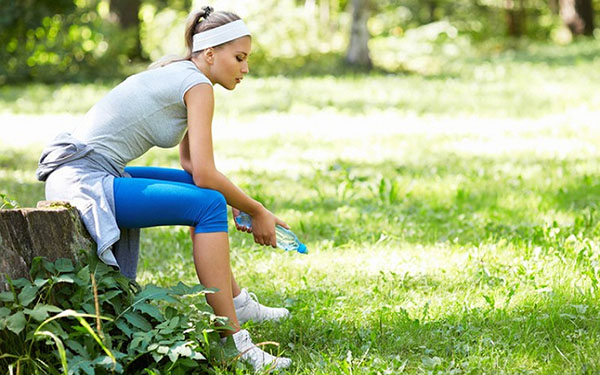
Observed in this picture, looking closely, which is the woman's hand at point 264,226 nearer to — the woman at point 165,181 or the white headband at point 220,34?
the woman at point 165,181

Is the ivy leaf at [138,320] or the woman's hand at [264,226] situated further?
the woman's hand at [264,226]

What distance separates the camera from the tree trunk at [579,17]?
80.7 feet

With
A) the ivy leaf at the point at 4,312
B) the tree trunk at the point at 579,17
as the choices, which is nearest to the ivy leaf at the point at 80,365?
the ivy leaf at the point at 4,312

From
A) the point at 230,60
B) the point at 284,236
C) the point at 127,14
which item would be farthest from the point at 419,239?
the point at 127,14

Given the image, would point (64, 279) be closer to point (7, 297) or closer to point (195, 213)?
point (7, 297)

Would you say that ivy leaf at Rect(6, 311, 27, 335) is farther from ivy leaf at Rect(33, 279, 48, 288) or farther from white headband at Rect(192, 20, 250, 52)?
white headband at Rect(192, 20, 250, 52)

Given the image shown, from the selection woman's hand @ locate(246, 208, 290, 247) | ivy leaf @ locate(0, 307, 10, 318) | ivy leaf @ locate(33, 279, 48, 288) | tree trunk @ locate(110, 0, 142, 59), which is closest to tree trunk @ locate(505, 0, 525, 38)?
tree trunk @ locate(110, 0, 142, 59)

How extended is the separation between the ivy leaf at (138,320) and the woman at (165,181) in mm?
261

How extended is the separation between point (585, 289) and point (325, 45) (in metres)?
20.4

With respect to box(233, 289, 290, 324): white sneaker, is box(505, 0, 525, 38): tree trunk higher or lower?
lower

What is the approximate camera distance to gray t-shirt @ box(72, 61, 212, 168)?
337 centimetres

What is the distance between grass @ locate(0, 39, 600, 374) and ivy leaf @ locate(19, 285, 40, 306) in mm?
1051

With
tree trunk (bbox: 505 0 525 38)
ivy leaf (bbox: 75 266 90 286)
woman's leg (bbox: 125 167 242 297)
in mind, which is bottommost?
tree trunk (bbox: 505 0 525 38)

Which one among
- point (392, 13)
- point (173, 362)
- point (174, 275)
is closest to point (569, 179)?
point (174, 275)
